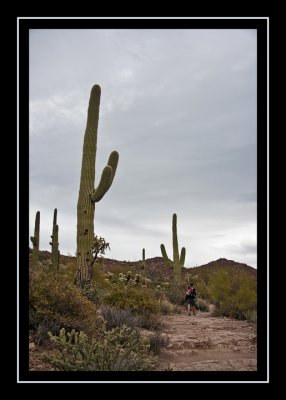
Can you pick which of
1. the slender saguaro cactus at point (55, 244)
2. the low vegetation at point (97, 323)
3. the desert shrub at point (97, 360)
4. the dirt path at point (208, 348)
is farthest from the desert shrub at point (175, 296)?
the desert shrub at point (97, 360)

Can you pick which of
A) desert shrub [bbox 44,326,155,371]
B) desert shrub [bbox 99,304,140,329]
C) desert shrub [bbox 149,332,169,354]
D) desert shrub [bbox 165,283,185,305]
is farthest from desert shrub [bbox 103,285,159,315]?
desert shrub [bbox 165,283,185,305]

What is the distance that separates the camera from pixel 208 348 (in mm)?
9156

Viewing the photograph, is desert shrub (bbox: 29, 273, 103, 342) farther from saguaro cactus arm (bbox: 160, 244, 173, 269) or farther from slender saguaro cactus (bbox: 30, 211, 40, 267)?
saguaro cactus arm (bbox: 160, 244, 173, 269)

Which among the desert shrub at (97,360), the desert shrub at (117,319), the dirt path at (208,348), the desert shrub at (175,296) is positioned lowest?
the desert shrub at (175,296)

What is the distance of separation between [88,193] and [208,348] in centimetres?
653

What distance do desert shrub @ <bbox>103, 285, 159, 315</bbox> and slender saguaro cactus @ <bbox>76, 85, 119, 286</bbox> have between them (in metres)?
1.24

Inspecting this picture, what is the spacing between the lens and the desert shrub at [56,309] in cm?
804

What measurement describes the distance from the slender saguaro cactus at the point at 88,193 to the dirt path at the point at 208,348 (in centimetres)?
330
